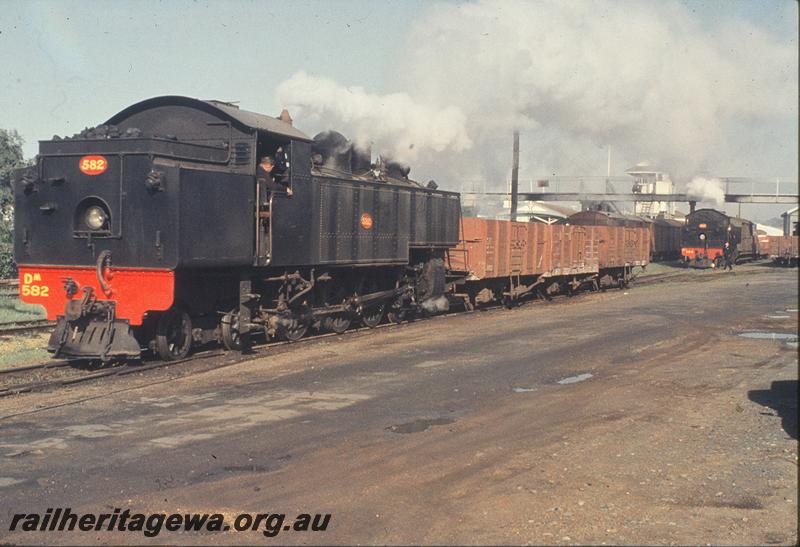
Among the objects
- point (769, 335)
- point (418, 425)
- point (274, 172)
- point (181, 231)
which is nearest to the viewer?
point (418, 425)

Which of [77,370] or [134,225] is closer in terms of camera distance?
[134,225]

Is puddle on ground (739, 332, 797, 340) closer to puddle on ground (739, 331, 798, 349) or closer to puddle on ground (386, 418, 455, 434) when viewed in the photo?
puddle on ground (739, 331, 798, 349)

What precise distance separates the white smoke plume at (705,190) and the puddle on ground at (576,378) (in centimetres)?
4030

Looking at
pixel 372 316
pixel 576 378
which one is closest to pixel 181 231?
pixel 576 378

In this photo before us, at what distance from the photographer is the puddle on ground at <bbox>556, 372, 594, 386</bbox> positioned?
11.5 m

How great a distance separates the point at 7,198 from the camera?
101 feet

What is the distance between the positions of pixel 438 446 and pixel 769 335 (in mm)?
11072

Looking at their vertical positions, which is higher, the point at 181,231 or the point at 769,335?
the point at 181,231

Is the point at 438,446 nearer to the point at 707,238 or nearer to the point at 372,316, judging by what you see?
the point at 372,316

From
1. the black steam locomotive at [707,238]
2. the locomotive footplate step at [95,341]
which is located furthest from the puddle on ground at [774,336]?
the black steam locomotive at [707,238]

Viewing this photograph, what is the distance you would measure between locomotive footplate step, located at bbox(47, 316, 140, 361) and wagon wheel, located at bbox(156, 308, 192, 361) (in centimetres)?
62

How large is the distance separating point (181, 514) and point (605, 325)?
1291 cm

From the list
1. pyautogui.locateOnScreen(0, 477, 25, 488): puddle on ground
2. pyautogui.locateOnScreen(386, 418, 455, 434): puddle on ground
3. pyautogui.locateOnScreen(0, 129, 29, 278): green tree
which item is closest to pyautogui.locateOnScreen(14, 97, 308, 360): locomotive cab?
pyautogui.locateOnScreen(386, 418, 455, 434): puddle on ground

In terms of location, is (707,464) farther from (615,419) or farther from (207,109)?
(207,109)
